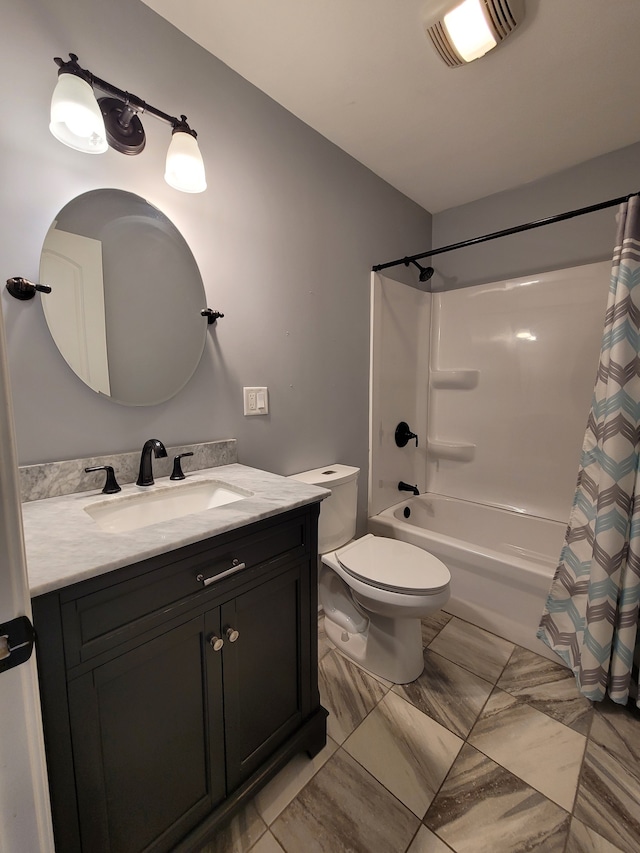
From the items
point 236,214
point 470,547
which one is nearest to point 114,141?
point 236,214

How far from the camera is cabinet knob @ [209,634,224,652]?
2.82ft

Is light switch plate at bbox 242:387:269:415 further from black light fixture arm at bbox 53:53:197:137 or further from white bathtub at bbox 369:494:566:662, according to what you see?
white bathtub at bbox 369:494:566:662

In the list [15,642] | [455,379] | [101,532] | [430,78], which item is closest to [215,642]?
[101,532]

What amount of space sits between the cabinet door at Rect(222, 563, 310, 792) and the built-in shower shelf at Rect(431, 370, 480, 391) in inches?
73.7

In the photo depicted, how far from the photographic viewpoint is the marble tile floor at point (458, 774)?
0.98m

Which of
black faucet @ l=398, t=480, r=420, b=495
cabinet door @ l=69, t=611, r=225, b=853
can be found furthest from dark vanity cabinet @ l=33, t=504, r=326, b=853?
black faucet @ l=398, t=480, r=420, b=495

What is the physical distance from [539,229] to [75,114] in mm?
2324

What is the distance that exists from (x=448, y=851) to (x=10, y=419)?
1.43 meters

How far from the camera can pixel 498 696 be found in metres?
1.42

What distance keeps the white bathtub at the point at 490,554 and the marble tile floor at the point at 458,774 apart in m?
0.22

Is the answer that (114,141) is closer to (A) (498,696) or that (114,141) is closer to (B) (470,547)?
(B) (470,547)

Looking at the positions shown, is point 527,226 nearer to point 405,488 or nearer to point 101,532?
point 405,488

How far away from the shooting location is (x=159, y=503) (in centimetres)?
114

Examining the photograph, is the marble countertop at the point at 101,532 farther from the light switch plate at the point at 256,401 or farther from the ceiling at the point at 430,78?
the ceiling at the point at 430,78
